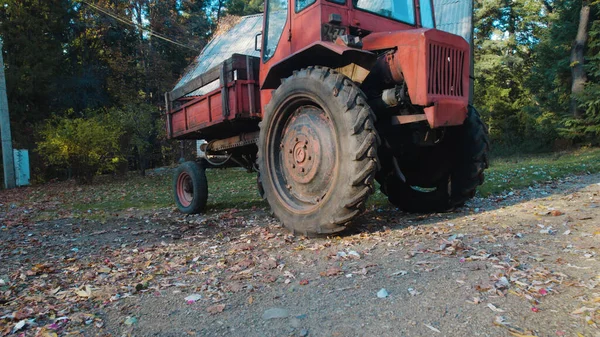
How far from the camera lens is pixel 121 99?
22219 mm

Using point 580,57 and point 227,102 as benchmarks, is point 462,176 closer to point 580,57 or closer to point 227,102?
point 227,102

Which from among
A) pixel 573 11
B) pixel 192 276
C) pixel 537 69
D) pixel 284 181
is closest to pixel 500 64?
pixel 537 69

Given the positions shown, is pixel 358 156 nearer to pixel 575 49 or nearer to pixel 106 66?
pixel 575 49

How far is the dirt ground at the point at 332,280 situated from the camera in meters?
2.26

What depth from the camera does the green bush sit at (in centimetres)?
1492

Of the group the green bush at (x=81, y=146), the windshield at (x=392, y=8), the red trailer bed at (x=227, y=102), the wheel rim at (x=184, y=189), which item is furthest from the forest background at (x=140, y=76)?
the windshield at (x=392, y=8)

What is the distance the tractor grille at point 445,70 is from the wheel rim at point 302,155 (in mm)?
1099

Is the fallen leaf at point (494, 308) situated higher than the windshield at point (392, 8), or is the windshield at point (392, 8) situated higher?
the windshield at point (392, 8)

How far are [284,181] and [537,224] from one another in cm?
273

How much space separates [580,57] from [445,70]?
1926cm

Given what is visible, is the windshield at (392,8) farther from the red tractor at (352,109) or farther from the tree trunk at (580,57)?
the tree trunk at (580,57)

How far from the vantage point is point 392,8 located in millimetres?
4984

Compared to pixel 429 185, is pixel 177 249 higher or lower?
lower

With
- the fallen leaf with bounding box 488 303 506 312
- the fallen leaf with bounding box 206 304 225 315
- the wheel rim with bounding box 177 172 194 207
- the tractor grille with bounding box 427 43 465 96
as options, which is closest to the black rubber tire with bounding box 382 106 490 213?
the tractor grille with bounding box 427 43 465 96
